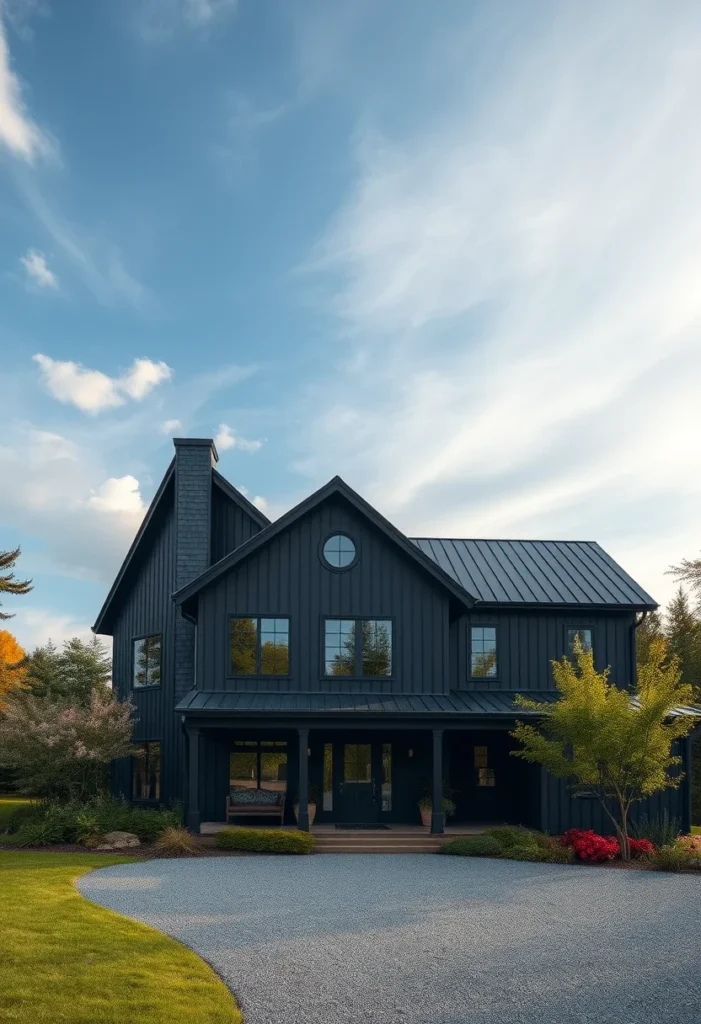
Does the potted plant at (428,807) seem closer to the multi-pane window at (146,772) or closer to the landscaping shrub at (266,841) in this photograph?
the landscaping shrub at (266,841)

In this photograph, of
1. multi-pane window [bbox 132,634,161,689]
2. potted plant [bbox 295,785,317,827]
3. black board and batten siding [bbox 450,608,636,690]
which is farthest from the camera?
multi-pane window [bbox 132,634,161,689]

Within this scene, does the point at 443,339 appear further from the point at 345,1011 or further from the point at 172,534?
the point at 345,1011

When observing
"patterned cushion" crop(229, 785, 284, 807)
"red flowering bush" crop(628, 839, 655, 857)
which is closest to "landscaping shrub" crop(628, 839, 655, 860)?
"red flowering bush" crop(628, 839, 655, 857)

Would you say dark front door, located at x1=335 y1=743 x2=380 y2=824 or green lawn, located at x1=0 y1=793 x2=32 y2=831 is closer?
dark front door, located at x1=335 y1=743 x2=380 y2=824

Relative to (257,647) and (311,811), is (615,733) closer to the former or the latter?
(311,811)

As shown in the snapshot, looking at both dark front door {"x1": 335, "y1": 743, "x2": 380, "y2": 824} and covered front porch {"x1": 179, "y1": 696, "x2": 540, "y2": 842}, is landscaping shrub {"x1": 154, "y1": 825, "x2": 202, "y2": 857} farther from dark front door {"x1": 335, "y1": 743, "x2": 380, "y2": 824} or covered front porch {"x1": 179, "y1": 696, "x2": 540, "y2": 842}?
dark front door {"x1": 335, "y1": 743, "x2": 380, "y2": 824}

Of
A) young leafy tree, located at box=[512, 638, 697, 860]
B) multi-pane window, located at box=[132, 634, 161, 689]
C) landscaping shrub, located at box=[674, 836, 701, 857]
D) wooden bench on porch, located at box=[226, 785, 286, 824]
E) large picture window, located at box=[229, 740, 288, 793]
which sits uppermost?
multi-pane window, located at box=[132, 634, 161, 689]

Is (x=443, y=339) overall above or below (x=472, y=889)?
above

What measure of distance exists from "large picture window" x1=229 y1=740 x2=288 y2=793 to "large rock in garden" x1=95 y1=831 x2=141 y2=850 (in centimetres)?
381

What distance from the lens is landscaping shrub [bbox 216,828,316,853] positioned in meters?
18.2

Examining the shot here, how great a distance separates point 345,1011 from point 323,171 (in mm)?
14955

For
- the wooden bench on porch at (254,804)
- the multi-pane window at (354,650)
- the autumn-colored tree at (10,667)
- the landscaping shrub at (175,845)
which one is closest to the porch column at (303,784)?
the wooden bench on porch at (254,804)

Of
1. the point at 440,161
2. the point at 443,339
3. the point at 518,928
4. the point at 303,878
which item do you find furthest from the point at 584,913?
the point at 440,161

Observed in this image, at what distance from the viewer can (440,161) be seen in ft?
53.7
